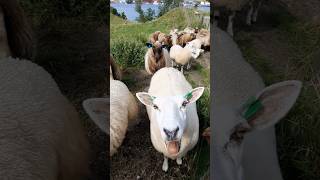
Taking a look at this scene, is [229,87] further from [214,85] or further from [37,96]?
[37,96]

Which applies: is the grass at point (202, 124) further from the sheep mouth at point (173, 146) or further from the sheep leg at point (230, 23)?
the sheep leg at point (230, 23)

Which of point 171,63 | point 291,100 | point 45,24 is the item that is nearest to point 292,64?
point 291,100

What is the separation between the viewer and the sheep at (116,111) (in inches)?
45.7

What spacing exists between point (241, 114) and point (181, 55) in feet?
0.73

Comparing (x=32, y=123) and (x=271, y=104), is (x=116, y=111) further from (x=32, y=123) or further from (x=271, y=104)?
(x=271, y=104)

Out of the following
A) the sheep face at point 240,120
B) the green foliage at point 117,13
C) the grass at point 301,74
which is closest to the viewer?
the sheep face at point 240,120

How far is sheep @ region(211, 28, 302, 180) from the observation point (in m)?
1.05

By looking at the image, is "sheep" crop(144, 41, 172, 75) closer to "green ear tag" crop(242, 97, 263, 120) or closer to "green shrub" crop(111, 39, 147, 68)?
"green shrub" crop(111, 39, 147, 68)

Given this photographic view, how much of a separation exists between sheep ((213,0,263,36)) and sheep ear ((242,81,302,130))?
242 mm

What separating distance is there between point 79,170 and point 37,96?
0.85ft

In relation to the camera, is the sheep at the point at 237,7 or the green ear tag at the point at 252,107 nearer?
the green ear tag at the point at 252,107

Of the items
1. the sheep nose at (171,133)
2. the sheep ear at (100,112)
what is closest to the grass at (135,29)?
the sheep ear at (100,112)

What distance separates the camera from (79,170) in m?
1.37

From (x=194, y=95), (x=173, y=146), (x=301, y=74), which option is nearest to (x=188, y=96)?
(x=194, y=95)
